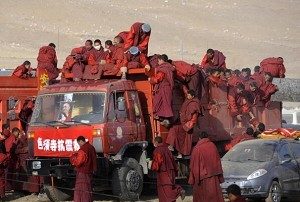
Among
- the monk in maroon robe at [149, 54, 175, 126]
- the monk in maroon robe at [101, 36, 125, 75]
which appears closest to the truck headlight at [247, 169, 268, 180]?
the monk in maroon robe at [149, 54, 175, 126]

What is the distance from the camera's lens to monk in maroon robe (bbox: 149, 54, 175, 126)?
17219mm

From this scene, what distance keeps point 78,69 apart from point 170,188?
411 centimetres

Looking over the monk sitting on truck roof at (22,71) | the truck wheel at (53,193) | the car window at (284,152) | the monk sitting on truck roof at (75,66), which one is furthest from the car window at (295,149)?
the monk sitting on truck roof at (22,71)

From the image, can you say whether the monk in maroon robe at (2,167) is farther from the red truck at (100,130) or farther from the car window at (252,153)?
the car window at (252,153)

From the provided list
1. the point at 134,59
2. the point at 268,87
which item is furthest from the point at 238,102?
the point at 134,59

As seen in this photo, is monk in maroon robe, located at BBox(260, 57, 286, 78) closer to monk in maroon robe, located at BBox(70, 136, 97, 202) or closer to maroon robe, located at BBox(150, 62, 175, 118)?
maroon robe, located at BBox(150, 62, 175, 118)

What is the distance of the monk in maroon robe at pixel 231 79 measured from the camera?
66.4 ft

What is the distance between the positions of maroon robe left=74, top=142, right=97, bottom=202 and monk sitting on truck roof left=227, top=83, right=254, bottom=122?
5501mm

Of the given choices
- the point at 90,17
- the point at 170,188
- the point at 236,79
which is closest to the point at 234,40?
the point at 90,17

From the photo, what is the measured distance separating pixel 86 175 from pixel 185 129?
126 inches

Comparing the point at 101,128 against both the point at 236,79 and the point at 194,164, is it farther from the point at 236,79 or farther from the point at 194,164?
the point at 236,79

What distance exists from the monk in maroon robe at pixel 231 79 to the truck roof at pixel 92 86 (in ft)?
12.0

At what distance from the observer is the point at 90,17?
81.6 metres

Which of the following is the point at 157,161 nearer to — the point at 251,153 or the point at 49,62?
the point at 251,153
